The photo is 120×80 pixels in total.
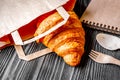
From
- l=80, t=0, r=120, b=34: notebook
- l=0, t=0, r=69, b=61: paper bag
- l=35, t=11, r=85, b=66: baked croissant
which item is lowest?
l=80, t=0, r=120, b=34: notebook

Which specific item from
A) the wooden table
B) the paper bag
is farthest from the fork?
the paper bag

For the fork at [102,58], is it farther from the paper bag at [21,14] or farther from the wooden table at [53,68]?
the paper bag at [21,14]

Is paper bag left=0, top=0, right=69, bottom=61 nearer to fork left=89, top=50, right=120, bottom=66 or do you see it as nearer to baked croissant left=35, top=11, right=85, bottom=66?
baked croissant left=35, top=11, right=85, bottom=66

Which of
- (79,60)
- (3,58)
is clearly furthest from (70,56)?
(3,58)

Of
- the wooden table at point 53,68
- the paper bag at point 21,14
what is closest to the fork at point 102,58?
the wooden table at point 53,68

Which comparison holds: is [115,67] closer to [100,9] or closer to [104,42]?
[104,42]

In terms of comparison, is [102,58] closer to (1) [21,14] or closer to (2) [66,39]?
(2) [66,39]

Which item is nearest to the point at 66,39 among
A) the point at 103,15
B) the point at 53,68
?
the point at 53,68
